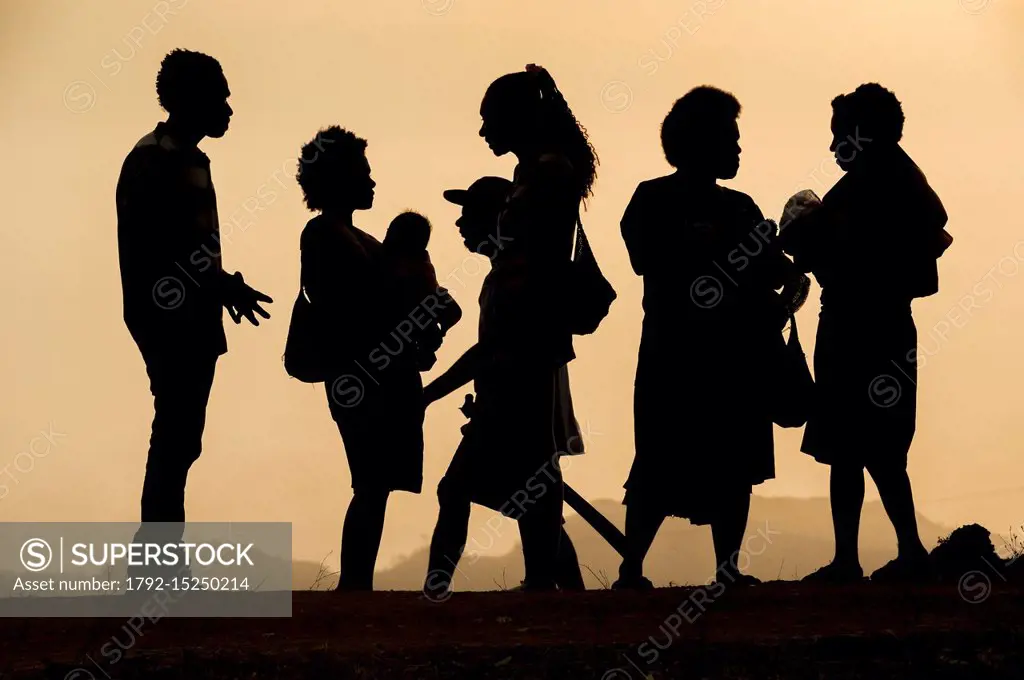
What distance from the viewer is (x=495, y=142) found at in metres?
6.55

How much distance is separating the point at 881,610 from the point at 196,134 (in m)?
3.97

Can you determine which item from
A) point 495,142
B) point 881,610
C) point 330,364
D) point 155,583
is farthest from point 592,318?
point 155,583

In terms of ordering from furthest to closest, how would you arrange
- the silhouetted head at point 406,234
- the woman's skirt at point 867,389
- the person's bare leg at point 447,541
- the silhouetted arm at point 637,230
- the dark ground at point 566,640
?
the silhouetted head at point 406,234
the woman's skirt at point 867,389
the silhouetted arm at point 637,230
the person's bare leg at point 447,541
the dark ground at point 566,640

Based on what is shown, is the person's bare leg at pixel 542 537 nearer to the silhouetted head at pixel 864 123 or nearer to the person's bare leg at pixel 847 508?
the person's bare leg at pixel 847 508

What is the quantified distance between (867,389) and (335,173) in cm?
303

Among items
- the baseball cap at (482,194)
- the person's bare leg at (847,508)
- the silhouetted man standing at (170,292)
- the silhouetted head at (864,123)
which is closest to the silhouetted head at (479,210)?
the baseball cap at (482,194)

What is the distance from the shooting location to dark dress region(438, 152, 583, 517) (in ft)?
20.9

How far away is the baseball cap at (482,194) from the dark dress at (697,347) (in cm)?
65

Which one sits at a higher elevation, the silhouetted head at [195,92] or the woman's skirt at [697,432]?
the silhouetted head at [195,92]

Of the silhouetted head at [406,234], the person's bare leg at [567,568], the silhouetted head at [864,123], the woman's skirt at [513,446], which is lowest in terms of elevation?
the person's bare leg at [567,568]

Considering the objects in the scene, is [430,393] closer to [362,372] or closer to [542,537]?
[362,372]

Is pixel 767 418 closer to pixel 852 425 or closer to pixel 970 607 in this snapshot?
pixel 852 425

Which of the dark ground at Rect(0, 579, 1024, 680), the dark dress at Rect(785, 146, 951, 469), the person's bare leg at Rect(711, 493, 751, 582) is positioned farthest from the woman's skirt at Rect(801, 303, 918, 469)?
the dark ground at Rect(0, 579, 1024, 680)

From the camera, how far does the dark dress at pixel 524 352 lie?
20.9ft
